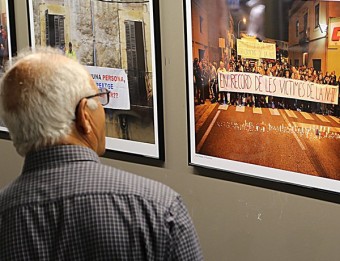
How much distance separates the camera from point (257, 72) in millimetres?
2307

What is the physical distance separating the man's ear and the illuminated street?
1.01 metres

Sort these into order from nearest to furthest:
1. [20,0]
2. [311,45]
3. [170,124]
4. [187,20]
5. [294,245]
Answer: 1. [311,45]
2. [294,245]
3. [187,20]
4. [170,124]
5. [20,0]

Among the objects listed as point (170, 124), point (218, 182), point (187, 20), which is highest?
point (187, 20)

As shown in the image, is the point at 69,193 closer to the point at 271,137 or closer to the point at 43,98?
the point at 43,98

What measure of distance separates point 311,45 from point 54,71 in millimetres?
1055

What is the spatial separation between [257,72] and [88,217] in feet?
3.89

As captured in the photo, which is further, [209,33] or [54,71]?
[209,33]

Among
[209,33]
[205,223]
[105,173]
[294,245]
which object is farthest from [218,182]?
[105,173]

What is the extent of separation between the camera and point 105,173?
4.39 ft

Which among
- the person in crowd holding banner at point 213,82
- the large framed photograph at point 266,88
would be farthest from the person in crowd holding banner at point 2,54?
the person in crowd holding banner at point 213,82

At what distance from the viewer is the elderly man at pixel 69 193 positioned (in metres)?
1.29

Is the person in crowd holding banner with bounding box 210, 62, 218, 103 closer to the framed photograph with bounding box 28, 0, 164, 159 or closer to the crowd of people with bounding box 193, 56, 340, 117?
the crowd of people with bounding box 193, 56, 340, 117

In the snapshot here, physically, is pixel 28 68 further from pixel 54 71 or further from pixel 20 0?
pixel 20 0

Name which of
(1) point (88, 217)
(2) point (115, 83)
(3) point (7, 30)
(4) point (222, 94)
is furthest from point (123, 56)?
(1) point (88, 217)
